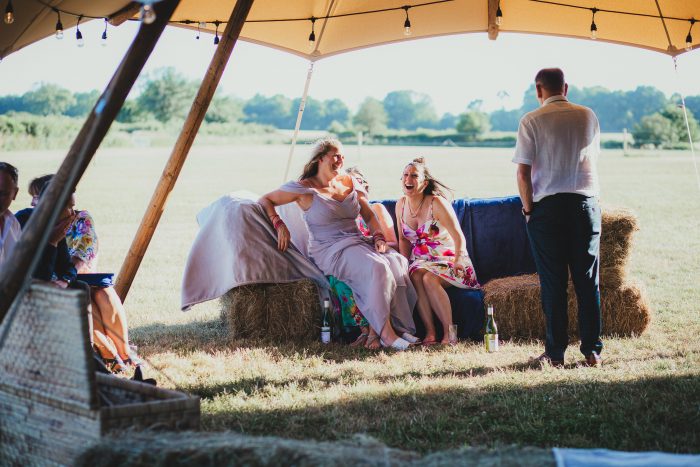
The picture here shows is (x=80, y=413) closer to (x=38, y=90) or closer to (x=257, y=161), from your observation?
(x=257, y=161)

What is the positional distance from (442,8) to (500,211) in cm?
182

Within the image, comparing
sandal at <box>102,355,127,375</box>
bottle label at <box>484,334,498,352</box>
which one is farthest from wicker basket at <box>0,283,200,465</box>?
bottle label at <box>484,334,498,352</box>

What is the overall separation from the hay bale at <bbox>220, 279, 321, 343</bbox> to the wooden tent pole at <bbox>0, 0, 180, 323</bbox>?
3049 millimetres

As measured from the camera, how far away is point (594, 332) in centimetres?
522

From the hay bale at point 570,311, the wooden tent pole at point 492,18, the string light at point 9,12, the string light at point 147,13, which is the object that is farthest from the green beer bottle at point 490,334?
the string light at point 9,12

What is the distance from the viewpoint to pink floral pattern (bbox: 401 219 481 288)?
6.30m

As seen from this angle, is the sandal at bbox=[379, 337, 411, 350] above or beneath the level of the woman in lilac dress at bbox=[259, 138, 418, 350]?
beneath

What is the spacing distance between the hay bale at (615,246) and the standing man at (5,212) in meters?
3.92

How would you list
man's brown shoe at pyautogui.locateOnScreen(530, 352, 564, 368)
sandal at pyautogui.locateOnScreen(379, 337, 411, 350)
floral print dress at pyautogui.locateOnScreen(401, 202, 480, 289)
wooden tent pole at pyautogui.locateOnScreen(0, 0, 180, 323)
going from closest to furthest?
wooden tent pole at pyautogui.locateOnScreen(0, 0, 180, 323) < man's brown shoe at pyautogui.locateOnScreen(530, 352, 564, 368) < sandal at pyautogui.locateOnScreen(379, 337, 411, 350) < floral print dress at pyautogui.locateOnScreen(401, 202, 480, 289)

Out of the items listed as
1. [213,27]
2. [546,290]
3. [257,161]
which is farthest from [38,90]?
[546,290]

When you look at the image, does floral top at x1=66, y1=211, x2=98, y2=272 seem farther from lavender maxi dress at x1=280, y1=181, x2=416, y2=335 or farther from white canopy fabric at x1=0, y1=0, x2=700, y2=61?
white canopy fabric at x1=0, y1=0, x2=700, y2=61

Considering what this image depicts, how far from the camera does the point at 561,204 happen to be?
5.11 meters

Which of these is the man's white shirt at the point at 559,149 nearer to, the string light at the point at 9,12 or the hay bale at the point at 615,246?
the hay bale at the point at 615,246

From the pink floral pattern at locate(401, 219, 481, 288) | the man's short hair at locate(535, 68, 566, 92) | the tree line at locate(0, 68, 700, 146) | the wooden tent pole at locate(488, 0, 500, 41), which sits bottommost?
the pink floral pattern at locate(401, 219, 481, 288)
